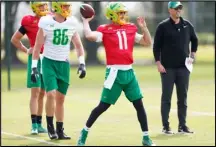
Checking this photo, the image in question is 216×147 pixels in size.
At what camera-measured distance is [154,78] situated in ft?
85.7

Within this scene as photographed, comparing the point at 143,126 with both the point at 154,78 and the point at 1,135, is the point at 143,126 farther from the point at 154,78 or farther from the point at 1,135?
the point at 154,78

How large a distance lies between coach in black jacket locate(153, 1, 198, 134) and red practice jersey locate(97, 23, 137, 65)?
1605 millimetres

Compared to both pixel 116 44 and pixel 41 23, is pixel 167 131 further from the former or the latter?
pixel 41 23

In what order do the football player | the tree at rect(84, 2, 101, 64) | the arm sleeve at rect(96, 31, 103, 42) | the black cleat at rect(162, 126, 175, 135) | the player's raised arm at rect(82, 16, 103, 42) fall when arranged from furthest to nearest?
the tree at rect(84, 2, 101, 64) → the black cleat at rect(162, 126, 175, 135) → the football player → the arm sleeve at rect(96, 31, 103, 42) → the player's raised arm at rect(82, 16, 103, 42)

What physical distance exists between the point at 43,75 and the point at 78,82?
1289 cm

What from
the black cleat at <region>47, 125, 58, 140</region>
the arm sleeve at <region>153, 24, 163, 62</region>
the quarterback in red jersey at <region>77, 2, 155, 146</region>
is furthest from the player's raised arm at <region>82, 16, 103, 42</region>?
the arm sleeve at <region>153, 24, 163, 62</region>

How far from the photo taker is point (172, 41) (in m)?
13.0

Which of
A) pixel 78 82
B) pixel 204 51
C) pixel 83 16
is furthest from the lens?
pixel 204 51

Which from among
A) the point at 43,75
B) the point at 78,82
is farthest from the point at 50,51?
the point at 78,82

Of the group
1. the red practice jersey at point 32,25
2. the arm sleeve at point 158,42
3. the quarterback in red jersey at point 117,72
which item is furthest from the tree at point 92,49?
the quarterback in red jersey at point 117,72

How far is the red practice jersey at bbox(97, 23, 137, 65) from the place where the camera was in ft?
37.2

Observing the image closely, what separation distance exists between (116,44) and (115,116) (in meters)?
4.28

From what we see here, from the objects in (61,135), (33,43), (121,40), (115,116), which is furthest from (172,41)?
(115,116)

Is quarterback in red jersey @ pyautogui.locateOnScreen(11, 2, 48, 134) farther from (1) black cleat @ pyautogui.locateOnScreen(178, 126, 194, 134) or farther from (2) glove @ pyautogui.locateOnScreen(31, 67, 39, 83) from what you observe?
(1) black cleat @ pyautogui.locateOnScreen(178, 126, 194, 134)
